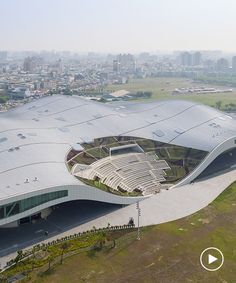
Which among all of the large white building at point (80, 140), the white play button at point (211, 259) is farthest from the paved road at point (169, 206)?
the white play button at point (211, 259)

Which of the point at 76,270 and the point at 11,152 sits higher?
the point at 11,152

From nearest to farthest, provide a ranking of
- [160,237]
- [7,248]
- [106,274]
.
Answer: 1. [106,274]
2. [7,248]
3. [160,237]

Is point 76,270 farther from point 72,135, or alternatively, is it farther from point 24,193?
point 72,135

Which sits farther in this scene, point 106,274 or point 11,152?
point 11,152

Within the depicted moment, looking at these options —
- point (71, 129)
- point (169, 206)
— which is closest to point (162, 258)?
point (169, 206)

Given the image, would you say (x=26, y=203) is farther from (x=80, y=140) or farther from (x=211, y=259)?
(x=80, y=140)

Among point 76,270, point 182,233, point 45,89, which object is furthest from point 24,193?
point 45,89
